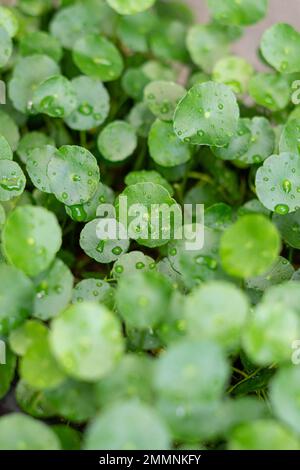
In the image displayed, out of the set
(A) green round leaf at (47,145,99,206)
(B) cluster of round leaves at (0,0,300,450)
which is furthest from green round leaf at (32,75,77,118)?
(A) green round leaf at (47,145,99,206)

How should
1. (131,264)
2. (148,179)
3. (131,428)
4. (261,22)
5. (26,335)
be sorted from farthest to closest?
(261,22)
(148,179)
(131,264)
(26,335)
(131,428)

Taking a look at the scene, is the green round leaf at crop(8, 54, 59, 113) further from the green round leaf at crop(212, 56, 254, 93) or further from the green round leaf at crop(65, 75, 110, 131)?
the green round leaf at crop(212, 56, 254, 93)

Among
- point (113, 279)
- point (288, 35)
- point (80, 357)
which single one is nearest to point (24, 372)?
point (80, 357)

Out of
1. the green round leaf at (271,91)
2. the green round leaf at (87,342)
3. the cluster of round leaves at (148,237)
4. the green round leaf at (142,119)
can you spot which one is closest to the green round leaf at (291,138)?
the cluster of round leaves at (148,237)

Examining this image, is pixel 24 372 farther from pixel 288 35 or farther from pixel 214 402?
pixel 288 35

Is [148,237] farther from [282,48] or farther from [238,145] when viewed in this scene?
[282,48]

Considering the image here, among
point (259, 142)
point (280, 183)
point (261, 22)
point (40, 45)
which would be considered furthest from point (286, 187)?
point (261, 22)
